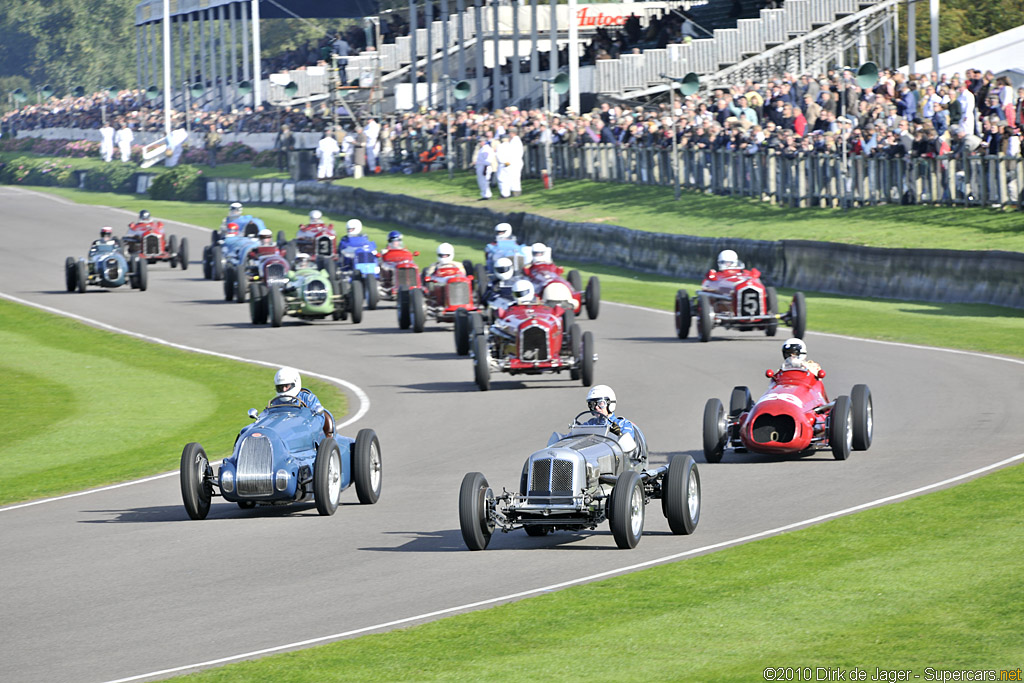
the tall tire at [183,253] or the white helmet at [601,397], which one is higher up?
the tall tire at [183,253]

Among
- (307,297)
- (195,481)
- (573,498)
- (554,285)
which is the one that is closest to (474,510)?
(573,498)

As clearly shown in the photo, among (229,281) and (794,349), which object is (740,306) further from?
(229,281)

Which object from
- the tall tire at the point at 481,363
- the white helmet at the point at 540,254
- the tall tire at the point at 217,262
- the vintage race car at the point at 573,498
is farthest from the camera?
the tall tire at the point at 217,262

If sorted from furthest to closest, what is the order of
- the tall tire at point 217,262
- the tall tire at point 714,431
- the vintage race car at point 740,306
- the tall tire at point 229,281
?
the tall tire at point 217,262, the tall tire at point 229,281, the vintage race car at point 740,306, the tall tire at point 714,431

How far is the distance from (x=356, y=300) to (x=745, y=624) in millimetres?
21221

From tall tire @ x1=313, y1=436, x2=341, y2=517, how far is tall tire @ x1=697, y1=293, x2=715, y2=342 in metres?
12.6

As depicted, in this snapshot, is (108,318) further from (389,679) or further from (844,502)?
(389,679)

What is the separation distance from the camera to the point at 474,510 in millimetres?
12773

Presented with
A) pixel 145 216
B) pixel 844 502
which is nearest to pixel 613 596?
pixel 844 502

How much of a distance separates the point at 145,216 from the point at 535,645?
107 ft

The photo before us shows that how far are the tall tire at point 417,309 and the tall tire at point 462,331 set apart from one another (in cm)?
273

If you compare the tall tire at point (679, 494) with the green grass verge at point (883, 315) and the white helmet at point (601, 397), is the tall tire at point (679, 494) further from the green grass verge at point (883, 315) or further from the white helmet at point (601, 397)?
the green grass verge at point (883, 315)

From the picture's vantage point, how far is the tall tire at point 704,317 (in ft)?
87.6

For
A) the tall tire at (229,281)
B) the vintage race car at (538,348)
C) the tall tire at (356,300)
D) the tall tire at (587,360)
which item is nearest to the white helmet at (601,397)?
the tall tire at (587,360)
